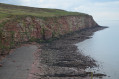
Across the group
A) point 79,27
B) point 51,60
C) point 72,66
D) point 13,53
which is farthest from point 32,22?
point 79,27

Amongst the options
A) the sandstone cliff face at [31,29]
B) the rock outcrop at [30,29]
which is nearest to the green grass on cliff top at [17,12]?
the rock outcrop at [30,29]

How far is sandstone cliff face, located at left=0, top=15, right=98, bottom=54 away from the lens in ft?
172

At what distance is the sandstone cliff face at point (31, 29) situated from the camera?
5252cm

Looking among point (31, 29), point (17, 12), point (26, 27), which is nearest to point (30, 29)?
point (31, 29)

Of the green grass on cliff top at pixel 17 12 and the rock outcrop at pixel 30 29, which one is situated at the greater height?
the green grass on cliff top at pixel 17 12

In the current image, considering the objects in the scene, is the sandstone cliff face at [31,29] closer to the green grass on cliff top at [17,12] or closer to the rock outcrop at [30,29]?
the rock outcrop at [30,29]

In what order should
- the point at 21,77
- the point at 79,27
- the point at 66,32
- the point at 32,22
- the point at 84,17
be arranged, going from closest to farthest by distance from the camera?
the point at 21,77, the point at 32,22, the point at 66,32, the point at 79,27, the point at 84,17

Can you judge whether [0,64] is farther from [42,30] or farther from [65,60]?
[42,30]

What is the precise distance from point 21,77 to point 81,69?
1324cm

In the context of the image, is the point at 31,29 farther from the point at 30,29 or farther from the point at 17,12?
the point at 17,12

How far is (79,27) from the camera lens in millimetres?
116938

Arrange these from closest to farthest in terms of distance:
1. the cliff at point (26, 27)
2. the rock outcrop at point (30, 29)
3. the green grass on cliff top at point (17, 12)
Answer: the rock outcrop at point (30, 29) < the cliff at point (26, 27) < the green grass on cliff top at point (17, 12)

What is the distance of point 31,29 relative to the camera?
6806 cm

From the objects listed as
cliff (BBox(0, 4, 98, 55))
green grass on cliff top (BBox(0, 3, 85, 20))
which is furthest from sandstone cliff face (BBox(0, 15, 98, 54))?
green grass on cliff top (BBox(0, 3, 85, 20))
